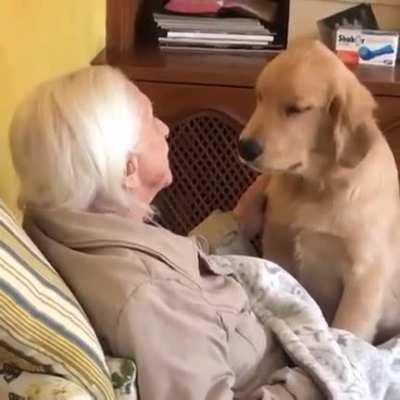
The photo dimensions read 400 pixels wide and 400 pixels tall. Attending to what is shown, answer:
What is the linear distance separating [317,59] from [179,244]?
21.9 inches

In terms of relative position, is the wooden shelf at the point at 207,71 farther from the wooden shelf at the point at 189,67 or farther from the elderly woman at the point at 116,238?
the elderly woman at the point at 116,238

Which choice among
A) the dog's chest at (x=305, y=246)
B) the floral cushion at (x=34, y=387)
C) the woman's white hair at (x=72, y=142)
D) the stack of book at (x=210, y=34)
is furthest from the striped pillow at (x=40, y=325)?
the stack of book at (x=210, y=34)

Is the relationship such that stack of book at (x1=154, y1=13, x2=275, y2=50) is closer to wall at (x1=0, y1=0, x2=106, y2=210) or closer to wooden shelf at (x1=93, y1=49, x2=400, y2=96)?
wooden shelf at (x1=93, y1=49, x2=400, y2=96)

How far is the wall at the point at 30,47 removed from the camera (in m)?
1.64

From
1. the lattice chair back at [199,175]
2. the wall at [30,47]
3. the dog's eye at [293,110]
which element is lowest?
the lattice chair back at [199,175]

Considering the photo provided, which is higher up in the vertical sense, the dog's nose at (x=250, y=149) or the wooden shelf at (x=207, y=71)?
the dog's nose at (x=250, y=149)

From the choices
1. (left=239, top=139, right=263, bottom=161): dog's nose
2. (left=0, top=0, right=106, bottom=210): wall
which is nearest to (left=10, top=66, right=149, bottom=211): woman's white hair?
(left=0, top=0, right=106, bottom=210): wall

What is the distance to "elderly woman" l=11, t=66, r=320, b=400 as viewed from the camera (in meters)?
1.29

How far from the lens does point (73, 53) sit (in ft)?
7.22

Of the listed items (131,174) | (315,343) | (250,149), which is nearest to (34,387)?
(131,174)

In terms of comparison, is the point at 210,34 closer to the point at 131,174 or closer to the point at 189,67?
the point at 189,67

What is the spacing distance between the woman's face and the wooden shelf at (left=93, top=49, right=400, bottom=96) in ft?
3.07

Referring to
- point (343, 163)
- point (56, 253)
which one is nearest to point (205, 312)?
point (56, 253)

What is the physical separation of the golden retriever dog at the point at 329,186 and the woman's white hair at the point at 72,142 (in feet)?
1.58
